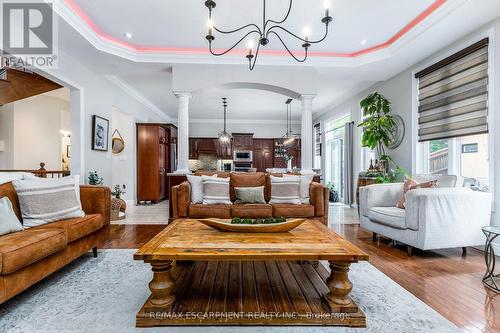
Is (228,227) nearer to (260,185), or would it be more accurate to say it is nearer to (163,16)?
(260,185)

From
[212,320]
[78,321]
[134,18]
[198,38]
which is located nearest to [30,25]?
[134,18]

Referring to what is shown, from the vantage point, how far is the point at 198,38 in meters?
3.77

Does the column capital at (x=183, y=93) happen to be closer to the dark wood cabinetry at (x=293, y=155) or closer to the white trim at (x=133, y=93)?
the white trim at (x=133, y=93)

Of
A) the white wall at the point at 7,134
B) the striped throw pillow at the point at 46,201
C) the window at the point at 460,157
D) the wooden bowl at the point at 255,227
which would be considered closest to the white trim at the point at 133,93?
the white wall at the point at 7,134

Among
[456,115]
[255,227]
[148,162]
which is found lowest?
[255,227]

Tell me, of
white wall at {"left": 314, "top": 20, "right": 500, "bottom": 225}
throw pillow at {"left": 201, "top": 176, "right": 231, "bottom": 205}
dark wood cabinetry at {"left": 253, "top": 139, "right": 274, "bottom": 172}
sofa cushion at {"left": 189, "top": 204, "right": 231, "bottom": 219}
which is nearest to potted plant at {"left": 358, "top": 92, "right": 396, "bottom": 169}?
white wall at {"left": 314, "top": 20, "right": 500, "bottom": 225}

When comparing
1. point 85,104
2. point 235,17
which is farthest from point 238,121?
point 235,17

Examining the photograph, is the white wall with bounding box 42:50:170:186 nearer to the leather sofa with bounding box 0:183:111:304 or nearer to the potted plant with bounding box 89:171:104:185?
the potted plant with bounding box 89:171:104:185

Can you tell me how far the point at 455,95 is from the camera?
3.54 m

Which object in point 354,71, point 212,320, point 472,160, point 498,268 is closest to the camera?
point 212,320

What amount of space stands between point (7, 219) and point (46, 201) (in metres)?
0.35

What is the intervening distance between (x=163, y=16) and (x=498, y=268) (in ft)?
15.3

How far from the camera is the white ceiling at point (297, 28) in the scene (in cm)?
298

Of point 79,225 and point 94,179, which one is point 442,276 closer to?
point 79,225
